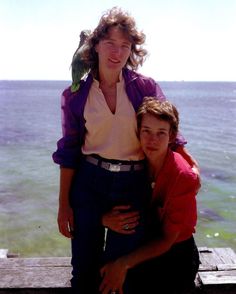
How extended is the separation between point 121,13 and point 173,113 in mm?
775

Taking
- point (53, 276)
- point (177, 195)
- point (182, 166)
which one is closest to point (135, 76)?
point (182, 166)

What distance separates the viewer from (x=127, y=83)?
10.4 feet

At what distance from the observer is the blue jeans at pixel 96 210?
307 cm

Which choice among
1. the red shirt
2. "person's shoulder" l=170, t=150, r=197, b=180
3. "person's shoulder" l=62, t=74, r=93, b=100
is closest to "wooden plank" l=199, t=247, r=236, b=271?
the red shirt

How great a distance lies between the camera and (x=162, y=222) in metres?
3.07

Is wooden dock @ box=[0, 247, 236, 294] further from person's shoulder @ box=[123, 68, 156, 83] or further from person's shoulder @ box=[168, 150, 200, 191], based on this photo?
person's shoulder @ box=[123, 68, 156, 83]

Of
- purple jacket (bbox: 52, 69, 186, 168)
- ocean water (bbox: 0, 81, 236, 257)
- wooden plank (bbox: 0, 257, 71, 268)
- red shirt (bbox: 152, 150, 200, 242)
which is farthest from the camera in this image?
ocean water (bbox: 0, 81, 236, 257)

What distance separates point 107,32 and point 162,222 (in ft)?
4.44

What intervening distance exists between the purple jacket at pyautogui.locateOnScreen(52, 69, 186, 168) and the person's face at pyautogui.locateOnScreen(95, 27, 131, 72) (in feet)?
0.52

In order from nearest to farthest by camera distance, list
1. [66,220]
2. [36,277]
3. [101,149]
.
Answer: [101,149]
[66,220]
[36,277]

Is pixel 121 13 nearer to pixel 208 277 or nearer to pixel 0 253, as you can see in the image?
pixel 208 277

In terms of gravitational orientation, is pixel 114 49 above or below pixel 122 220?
above

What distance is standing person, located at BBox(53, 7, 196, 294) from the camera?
3068 mm

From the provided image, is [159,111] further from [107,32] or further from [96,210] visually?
[96,210]
